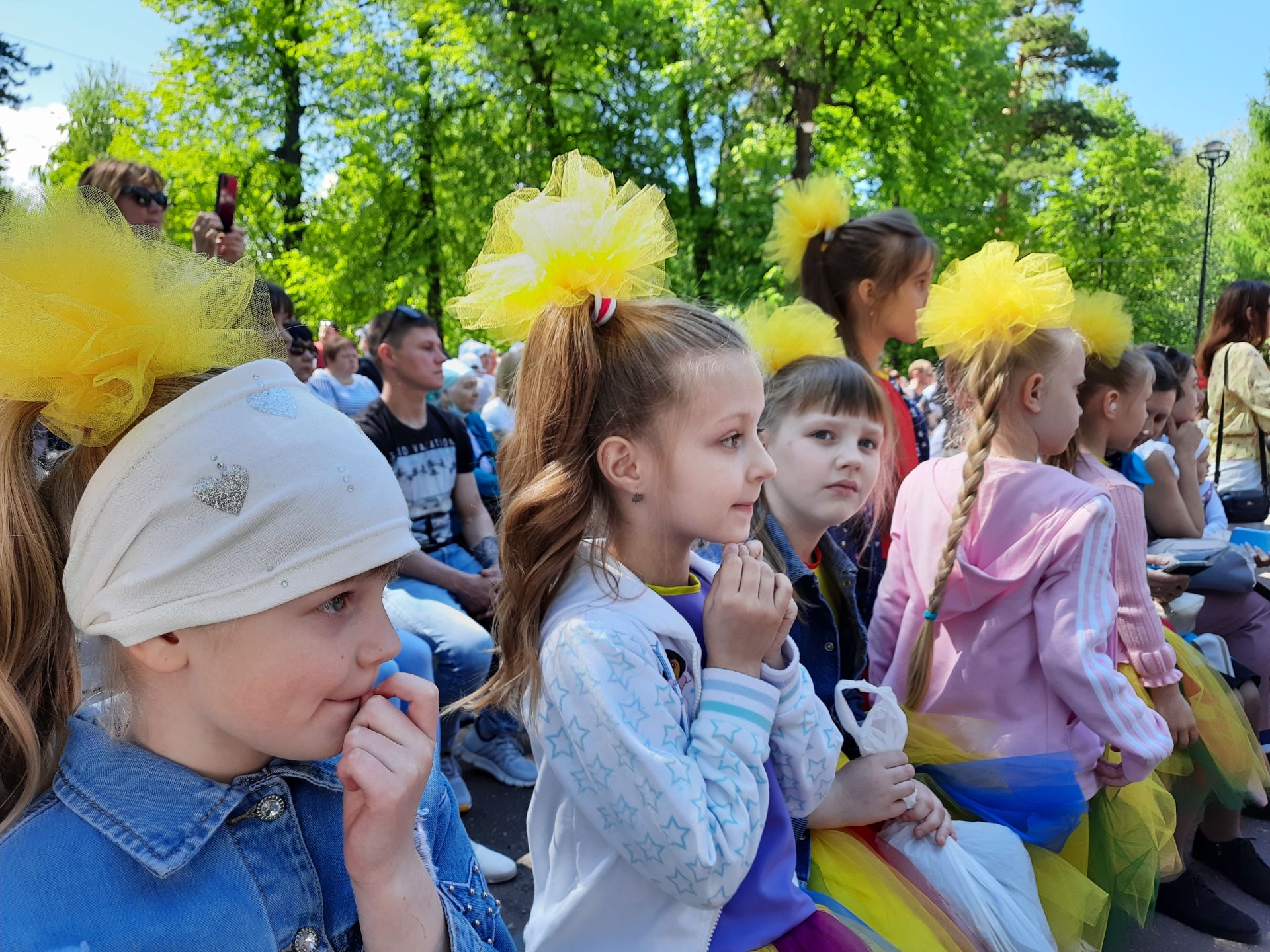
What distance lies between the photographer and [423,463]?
4.20m

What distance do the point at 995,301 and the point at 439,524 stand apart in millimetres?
2672

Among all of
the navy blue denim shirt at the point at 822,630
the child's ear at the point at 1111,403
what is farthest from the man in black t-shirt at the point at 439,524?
the child's ear at the point at 1111,403

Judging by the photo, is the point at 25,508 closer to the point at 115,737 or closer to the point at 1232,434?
the point at 115,737

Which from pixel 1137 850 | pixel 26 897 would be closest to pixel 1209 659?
pixel 1137 850

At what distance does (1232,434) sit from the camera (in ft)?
18.9

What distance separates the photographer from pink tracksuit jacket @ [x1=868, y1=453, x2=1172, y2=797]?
91.7 inches

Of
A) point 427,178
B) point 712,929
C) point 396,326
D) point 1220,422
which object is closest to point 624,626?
point 712,929

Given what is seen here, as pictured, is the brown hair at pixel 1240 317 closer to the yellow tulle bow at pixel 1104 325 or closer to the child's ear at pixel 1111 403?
the child's ear at pixel 1111 403

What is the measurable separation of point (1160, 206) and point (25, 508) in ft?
106

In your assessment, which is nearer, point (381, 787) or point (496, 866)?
point (381, 787)

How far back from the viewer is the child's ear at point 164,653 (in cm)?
107

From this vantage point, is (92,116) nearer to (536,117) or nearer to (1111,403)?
(536,117)

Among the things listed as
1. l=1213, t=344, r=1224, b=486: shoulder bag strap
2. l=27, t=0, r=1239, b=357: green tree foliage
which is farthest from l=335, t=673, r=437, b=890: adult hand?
l=27, t=0, r=1239, b=357: green tree foliage

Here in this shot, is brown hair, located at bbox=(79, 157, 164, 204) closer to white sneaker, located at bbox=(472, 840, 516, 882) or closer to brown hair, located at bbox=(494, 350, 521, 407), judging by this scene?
brown hair, located at bbox=(494, 350, 521, 407)
